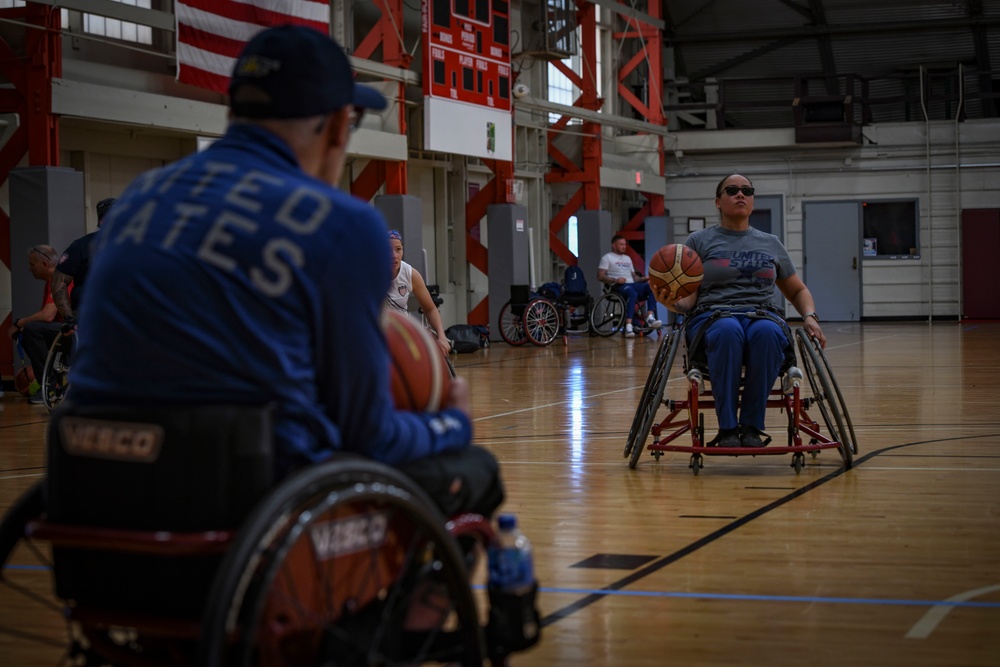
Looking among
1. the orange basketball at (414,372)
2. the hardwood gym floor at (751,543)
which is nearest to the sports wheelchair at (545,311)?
the hardwood gym floor at (751,543)

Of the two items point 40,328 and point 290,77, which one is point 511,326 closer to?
point 40,328

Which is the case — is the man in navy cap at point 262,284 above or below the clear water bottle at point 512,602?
above

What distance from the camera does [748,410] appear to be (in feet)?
20.3

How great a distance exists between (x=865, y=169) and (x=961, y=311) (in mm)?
3211

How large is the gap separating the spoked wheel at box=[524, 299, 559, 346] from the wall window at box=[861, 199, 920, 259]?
9.05 metres

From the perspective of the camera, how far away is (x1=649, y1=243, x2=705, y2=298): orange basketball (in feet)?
20.3

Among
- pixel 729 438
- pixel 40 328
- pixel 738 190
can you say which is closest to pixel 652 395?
pixel 729 438

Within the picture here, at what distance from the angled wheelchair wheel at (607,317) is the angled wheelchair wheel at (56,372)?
35.9ft

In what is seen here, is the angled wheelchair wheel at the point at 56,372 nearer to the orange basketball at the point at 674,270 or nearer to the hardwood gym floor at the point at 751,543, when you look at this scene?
the hardwood gym floor at the point at 751,543

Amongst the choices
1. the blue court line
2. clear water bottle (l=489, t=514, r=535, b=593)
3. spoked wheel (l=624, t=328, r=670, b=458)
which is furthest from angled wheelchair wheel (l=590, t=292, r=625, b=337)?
clear water bottle (l=489, t=514, r=535, b=593)

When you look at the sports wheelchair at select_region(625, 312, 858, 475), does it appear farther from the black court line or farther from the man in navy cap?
the man in navy cap

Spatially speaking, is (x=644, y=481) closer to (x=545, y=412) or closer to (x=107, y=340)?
(x=545, y=412)

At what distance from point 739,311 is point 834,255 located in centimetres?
1985

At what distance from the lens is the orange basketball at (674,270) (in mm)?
6191
